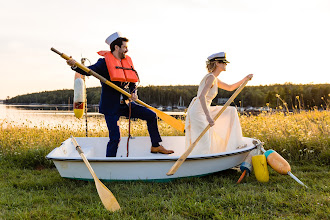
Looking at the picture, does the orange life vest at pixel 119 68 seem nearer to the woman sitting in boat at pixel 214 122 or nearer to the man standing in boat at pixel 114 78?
the man standing in boat at pixel 114 78

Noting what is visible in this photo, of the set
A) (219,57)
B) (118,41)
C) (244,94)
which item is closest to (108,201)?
(118,41)

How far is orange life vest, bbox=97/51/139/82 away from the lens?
4512mm

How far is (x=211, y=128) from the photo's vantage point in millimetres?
4719

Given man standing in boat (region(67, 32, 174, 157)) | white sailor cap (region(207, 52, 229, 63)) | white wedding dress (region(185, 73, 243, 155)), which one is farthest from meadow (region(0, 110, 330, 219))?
white sailor cap (region(207, 52, 229, 63))

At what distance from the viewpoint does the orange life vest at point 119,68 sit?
451 centimetres

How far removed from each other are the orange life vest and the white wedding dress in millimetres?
1022

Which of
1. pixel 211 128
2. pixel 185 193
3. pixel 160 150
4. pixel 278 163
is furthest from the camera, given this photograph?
pixel 160 150

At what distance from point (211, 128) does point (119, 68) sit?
64.5 inches

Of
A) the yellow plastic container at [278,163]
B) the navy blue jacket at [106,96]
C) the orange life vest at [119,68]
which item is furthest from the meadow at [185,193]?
the orange life vest at [119,68]

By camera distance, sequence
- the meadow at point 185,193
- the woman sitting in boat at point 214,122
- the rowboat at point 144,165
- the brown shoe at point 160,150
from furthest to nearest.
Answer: the brown shoe at point 160,150, the woman sitting in boat at point 214,122, the rowboat at point 144,165, the meadow at point 185,193

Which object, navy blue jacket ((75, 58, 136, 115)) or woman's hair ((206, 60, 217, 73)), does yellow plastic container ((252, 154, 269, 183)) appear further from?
navy blue jacket ((75, 58, 136, 115))

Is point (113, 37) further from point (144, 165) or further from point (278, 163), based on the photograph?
point (278, 163)

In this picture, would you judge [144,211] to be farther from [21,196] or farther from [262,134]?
[262,134]

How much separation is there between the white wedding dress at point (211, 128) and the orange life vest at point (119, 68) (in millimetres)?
1022
